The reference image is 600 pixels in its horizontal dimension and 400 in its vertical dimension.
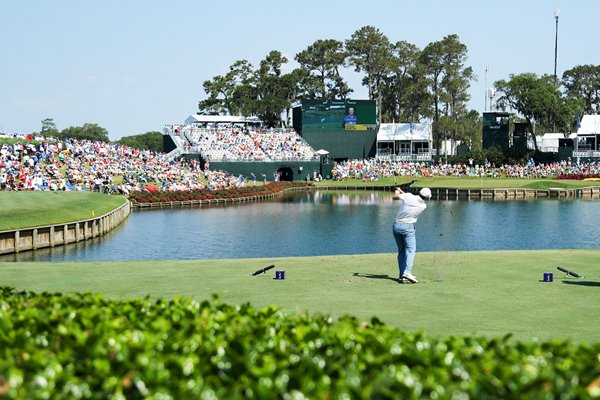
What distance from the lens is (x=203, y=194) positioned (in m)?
79.8

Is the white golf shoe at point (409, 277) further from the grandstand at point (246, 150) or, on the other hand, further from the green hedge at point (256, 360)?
the grandstand at point (246, 150)

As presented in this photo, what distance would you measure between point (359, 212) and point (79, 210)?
2667cm

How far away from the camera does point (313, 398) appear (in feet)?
19.3

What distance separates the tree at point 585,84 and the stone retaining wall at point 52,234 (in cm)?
13793

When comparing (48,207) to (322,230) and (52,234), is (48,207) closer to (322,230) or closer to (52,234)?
(52,234)

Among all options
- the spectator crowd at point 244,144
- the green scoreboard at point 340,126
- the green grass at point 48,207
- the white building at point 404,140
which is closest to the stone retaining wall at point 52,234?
the green grass at point 48,207

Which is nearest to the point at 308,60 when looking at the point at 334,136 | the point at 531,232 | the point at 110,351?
the point at 334,136

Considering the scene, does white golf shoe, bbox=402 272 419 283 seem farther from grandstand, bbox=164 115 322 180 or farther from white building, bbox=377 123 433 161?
white building, bbox=377 123 433 161

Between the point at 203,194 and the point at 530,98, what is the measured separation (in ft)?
195

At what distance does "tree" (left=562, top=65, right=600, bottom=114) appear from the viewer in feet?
543

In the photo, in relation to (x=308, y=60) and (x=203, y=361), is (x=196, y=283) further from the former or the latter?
(x=308, y=60)

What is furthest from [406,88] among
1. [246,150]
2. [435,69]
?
[246,150]

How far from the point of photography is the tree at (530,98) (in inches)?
4574

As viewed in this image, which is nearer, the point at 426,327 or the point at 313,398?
the point at 313,398
